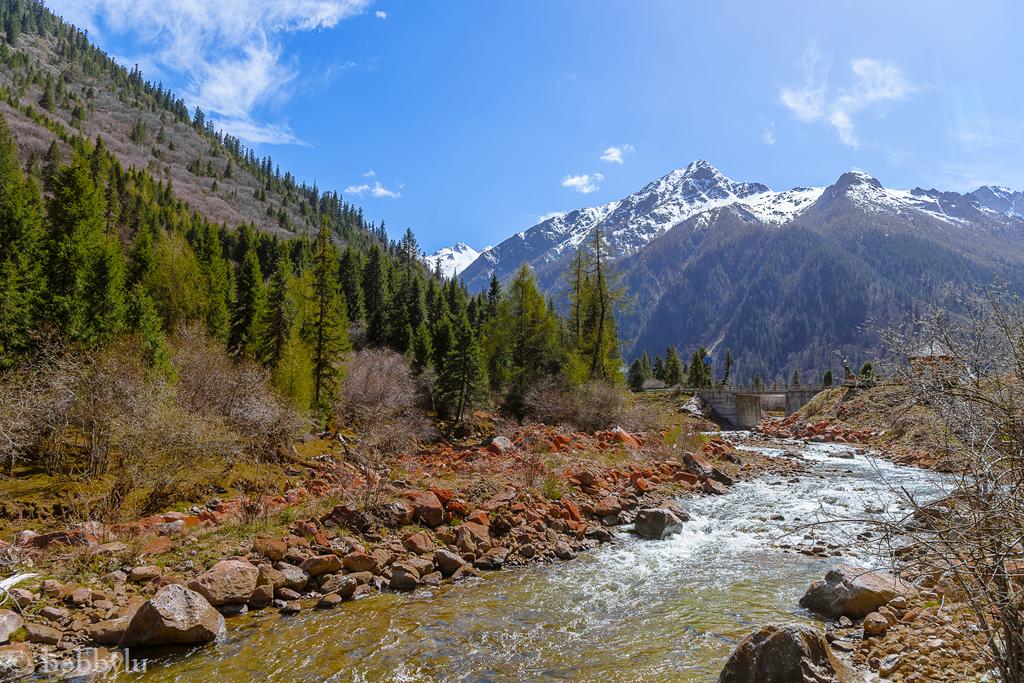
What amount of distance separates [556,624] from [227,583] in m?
5.26

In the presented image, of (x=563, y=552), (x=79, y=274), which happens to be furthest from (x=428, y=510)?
(x=79, y=274)

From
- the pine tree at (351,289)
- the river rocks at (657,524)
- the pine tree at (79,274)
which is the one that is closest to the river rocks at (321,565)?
→ the river rocks at (657,524)

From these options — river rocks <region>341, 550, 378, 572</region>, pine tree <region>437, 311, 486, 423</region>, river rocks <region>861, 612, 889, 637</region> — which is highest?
pine tree <region>437, 311, 486, 423</region>

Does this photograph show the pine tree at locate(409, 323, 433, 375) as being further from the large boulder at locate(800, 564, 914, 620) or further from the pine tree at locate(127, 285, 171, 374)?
the large boulder at locate(800, 564, 914, 620)

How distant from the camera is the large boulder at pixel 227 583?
8266 mm

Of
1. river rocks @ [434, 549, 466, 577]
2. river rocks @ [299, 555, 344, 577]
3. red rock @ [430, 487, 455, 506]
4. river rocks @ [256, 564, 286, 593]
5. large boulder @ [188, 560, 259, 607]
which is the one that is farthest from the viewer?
red rock @ [430, 487, 455, 506]

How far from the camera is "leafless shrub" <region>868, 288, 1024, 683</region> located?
372 centimetres

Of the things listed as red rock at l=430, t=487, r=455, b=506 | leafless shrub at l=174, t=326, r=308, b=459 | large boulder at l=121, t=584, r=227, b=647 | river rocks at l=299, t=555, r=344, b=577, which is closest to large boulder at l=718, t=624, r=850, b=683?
river rocks at l=299, t=555, r=344, b=577

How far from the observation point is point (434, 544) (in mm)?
11008

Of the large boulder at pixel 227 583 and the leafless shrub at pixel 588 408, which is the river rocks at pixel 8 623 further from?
the leafless shrub at pixel 588 408

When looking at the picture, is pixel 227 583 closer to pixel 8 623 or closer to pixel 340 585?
pixel 340 585

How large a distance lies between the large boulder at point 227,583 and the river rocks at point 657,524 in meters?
8.70

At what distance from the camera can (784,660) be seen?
18.7 ft

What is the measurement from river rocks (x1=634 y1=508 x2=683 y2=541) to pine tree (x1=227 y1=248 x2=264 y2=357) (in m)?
30.2
